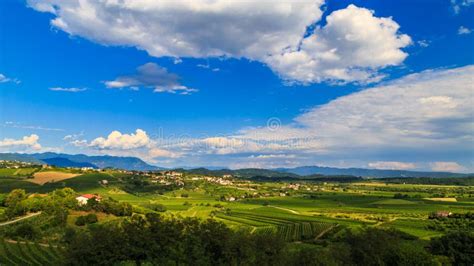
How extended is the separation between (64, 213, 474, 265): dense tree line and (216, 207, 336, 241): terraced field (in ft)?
109

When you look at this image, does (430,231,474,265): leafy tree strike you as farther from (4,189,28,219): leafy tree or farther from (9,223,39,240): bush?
(4,189,28,219): leafy tree

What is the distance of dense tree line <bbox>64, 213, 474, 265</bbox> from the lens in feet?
185

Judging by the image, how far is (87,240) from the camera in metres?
58.3

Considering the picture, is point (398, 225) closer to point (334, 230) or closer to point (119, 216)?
point (334, 230)

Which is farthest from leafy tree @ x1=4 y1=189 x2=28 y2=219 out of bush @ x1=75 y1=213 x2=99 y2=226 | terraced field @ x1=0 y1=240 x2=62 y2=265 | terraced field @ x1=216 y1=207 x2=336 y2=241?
terraced field @ x1=216 y1=207 x2=336 y2=241

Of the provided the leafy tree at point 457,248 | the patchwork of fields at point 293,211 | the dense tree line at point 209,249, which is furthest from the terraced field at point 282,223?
the dense tree line at point 209,249

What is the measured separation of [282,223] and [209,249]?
Answer: 56.6 meters

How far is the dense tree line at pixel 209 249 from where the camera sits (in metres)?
56.3

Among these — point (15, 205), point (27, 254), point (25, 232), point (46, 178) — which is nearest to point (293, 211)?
point (15, 205)

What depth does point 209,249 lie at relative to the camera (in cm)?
6288

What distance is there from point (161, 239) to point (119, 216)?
1955 inches

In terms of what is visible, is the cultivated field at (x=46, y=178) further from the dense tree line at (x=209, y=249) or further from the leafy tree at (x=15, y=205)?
the dense tree line at (x=209, y=249)

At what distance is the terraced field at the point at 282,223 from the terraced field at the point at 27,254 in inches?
1971

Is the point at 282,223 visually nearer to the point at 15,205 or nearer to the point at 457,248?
the point at 457,248
